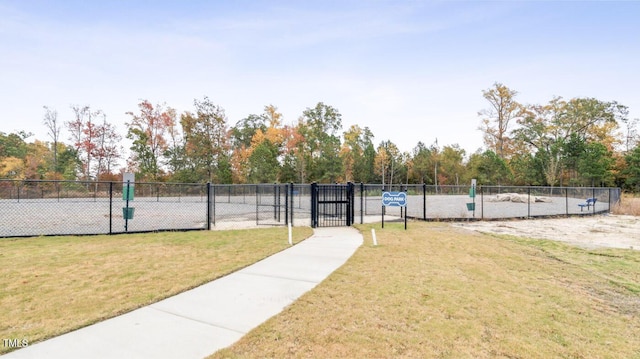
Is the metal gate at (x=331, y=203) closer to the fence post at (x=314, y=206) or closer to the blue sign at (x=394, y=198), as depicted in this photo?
the fence post at (x=314, y=206)

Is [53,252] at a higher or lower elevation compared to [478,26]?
lower

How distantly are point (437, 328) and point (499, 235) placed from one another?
10015mm

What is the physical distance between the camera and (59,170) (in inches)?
1933

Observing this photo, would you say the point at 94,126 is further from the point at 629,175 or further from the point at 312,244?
the point at 629,175

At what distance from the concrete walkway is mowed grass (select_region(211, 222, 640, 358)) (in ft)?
1.05

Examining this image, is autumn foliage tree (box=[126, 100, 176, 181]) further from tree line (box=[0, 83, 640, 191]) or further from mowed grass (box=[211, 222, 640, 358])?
mowed grass (box=[211, 222, 640, 358])

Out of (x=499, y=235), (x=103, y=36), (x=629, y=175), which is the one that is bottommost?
(x=499, y=235)

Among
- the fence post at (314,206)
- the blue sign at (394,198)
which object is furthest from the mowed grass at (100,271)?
the blue sign at (394,198)

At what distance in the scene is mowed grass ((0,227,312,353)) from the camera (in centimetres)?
419

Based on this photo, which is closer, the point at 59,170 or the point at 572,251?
the point at 572,251

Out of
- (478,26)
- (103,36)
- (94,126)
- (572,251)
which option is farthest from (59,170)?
(572,251)

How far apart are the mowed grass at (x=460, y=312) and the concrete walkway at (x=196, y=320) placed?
32cm

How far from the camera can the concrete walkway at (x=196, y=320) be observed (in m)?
3.28

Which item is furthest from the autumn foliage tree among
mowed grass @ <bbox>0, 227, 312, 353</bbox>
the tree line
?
mowed grass @ <bbox>0, 227, 312, 353</bbox>
